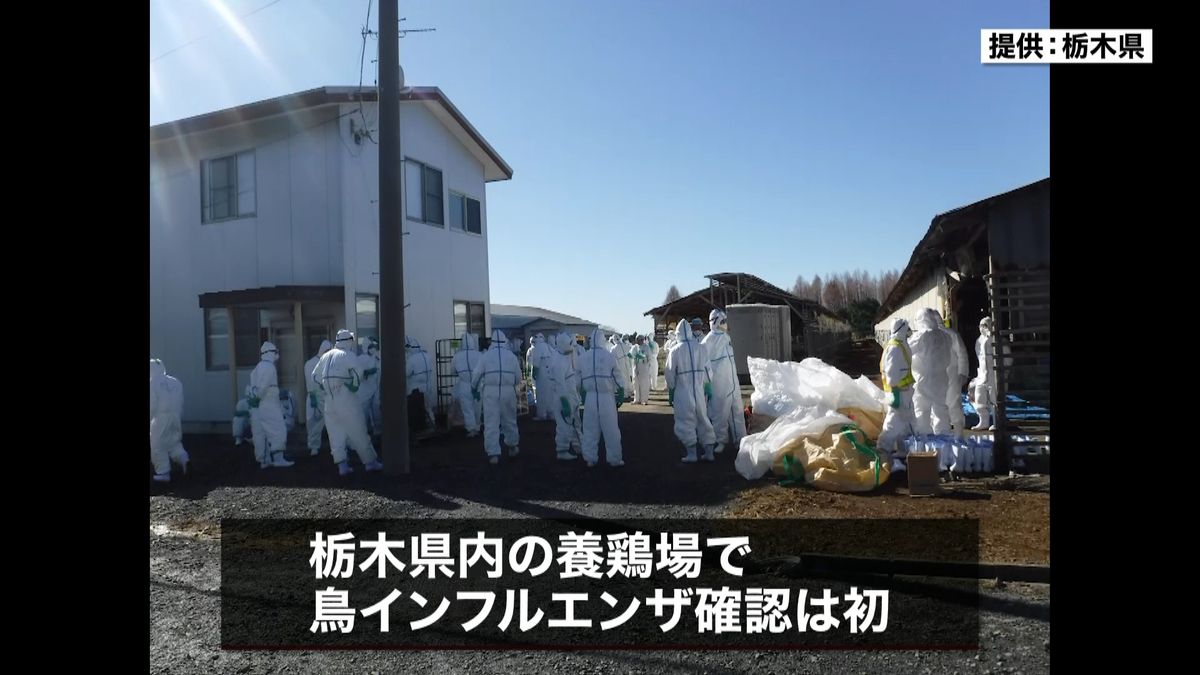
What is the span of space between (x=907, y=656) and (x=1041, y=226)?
30.5 ft

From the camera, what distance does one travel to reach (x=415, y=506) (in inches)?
316

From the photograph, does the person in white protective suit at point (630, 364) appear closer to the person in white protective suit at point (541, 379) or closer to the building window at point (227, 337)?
the person in white protective suit at point (541, 379)

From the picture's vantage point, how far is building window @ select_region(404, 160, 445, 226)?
585 inches

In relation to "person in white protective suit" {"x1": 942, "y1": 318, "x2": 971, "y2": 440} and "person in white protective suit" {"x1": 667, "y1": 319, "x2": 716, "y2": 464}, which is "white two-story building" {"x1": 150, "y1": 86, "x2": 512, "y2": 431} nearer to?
"person in white protective suit" {"x1": 667, "y1": 319, "x2": 716, "y2": 464}

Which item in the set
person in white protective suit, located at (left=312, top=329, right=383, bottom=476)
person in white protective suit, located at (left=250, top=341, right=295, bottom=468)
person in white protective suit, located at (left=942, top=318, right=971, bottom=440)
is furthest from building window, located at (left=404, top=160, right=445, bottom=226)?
person in white protective suit, located at (left=942, top=318, right=971, bottom=440)

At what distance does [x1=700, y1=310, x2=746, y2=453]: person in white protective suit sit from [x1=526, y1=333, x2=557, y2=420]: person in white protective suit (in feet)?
18.3

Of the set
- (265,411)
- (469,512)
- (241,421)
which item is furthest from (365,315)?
(469,512)

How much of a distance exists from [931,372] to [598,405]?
15.2 ft

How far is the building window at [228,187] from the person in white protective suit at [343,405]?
6.05 meters

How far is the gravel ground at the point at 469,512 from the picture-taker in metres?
4.05

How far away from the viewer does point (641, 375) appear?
19453 mm

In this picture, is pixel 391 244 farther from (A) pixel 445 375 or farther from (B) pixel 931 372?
(B) pixel 931 372
